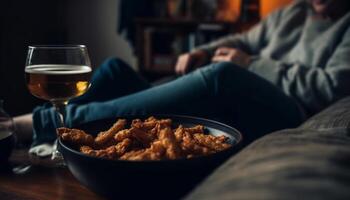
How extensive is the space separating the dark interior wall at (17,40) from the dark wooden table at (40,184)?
7.29 ft

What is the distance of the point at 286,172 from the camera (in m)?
0.47

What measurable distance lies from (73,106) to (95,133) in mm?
324

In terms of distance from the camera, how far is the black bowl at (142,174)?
585 millimetres

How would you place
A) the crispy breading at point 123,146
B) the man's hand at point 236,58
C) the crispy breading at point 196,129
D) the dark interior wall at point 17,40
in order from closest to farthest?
the crispy breading at point 123,146, the crispy breading at point 196,129, the man's hand at point 236,58, the dark interior wall at point 17,40

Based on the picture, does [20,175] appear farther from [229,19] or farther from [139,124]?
[229,19]

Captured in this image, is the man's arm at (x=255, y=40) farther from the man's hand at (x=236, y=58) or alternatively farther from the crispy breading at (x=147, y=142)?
the crispy breading at (x=147, y=142)

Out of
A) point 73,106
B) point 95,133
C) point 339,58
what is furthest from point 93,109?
point 339,58

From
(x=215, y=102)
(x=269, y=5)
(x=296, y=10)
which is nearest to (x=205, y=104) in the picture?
(x=215, y=102)

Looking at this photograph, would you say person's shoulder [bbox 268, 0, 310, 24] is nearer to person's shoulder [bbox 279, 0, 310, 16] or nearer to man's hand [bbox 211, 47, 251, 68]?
person's shoulder [bbox 279, 0, 310, 16]

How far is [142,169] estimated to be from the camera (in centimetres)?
58

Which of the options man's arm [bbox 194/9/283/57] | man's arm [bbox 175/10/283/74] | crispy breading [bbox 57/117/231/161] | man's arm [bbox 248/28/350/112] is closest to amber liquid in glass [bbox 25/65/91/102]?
crispy breading [bbox 57/117/231/161]

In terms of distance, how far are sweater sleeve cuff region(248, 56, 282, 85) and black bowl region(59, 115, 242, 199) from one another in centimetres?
108

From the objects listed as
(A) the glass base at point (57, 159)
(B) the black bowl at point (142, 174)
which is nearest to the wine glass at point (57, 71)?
(A) the glass base at point (57, 159)

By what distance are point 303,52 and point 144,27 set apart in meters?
1.66
